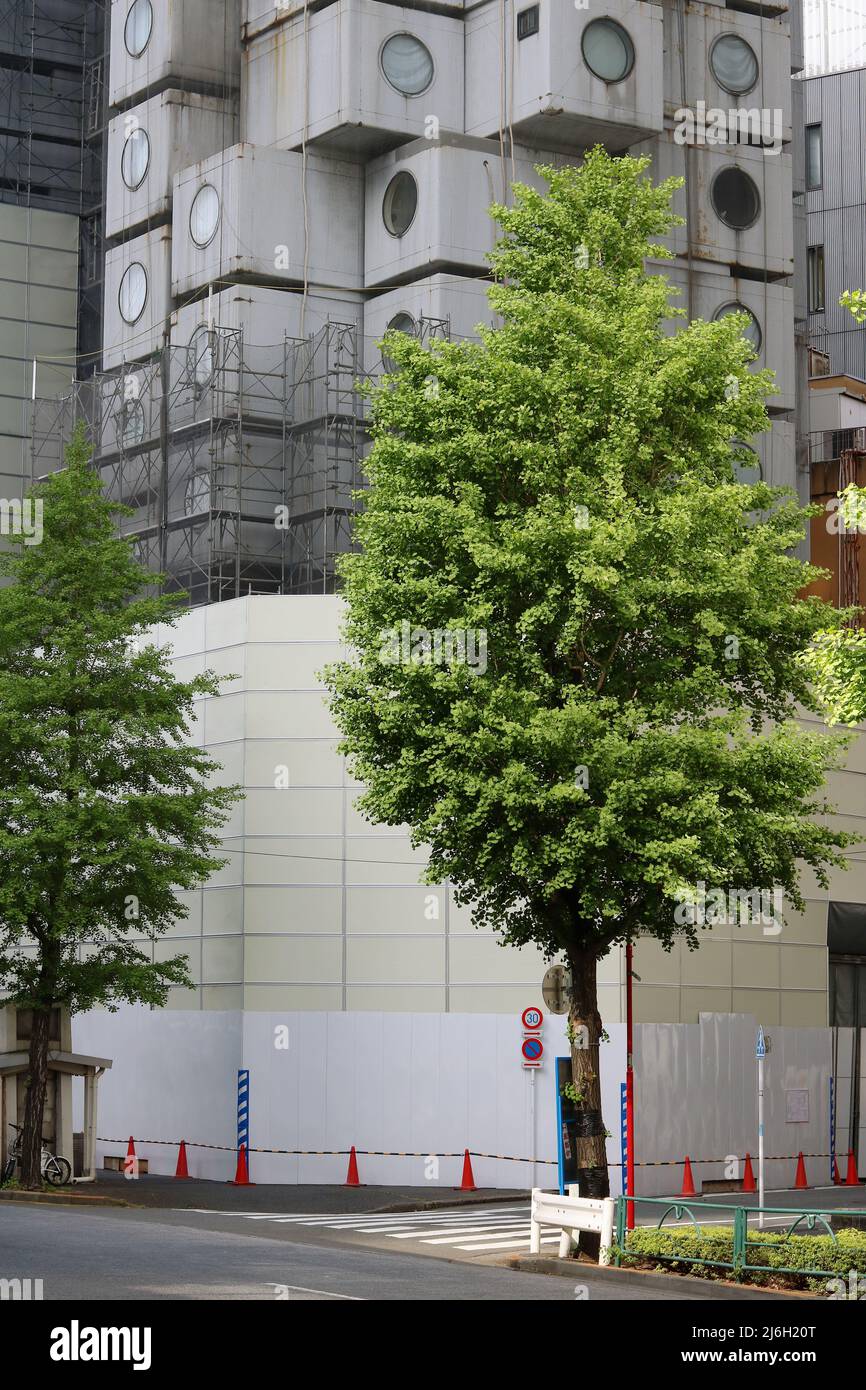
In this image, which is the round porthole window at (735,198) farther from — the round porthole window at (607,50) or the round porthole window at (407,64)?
the round porthole window at (407,64)

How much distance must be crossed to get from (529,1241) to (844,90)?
60.7 meters

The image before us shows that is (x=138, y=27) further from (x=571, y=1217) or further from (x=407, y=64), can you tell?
(x=571, y=1217)

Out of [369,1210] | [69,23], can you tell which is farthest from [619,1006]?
[69,23]

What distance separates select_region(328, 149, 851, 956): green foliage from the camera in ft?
71.6

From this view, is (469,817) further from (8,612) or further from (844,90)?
(844,90)

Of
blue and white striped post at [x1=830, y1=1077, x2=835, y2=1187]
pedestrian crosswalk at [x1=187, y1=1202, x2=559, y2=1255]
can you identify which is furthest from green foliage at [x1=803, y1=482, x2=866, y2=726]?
blue and white striped post at [x1=830, y1=1077, x2=835, y2=1187]

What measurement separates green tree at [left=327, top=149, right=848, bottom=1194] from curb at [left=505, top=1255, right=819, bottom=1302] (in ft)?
4.52

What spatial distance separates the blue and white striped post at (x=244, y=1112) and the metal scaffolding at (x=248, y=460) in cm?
1328

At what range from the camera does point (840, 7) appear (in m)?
79.2

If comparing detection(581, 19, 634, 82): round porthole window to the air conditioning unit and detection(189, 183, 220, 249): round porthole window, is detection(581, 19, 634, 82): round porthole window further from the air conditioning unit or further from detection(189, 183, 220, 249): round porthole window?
the air conditioning unit

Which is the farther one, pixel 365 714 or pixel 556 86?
pixel 556 86

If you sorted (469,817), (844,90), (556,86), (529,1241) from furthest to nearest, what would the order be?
(844,90) < (556,86) < (529,1241) < (469,817)

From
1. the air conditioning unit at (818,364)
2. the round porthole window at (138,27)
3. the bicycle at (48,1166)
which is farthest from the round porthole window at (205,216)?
the bicycle at (48,1166)

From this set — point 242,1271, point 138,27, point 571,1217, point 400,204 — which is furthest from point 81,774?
point 138,27
